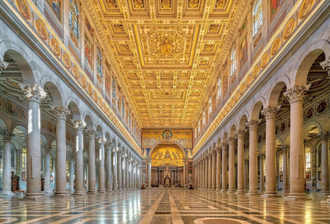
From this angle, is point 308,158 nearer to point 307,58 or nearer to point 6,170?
point 307,58

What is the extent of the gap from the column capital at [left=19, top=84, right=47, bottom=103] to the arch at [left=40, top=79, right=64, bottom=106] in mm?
826

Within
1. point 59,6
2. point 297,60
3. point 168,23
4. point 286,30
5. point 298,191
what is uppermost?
point 168,23

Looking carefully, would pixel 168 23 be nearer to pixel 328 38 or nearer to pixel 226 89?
pixel 226 89

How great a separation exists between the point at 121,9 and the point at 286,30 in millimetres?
12108

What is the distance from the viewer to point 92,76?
21375 mm

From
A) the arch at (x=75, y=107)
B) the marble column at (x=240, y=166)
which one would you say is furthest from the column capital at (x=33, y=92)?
the marble column at (x=240, y=166)

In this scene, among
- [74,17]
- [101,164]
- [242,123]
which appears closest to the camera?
[74,17]

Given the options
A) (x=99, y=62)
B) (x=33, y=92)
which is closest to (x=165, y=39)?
(x=99, y=62)

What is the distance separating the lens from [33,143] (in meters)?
12.1

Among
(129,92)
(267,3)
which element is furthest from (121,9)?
(129,92)

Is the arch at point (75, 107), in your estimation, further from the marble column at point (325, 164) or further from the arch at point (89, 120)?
the marble column at point (325, 164)

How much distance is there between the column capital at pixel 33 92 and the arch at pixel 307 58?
11.1 m

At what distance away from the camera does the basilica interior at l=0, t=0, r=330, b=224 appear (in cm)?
962

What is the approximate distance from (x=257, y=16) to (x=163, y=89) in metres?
20.8
